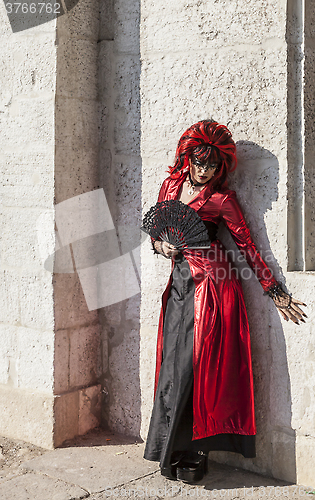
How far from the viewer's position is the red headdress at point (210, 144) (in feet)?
10.5

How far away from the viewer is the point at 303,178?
10.7ft

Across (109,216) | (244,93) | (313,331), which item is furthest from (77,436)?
(244,93)

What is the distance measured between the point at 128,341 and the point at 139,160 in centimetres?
121

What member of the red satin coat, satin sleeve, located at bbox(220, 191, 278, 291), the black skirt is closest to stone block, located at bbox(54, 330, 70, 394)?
the black skirt

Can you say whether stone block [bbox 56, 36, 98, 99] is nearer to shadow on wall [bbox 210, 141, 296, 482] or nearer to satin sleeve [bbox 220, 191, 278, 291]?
shadow on wall [bbox 210, 141, 296, 482]

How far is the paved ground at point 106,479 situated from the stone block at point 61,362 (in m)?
0.39

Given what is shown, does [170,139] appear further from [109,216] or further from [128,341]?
[128,341]

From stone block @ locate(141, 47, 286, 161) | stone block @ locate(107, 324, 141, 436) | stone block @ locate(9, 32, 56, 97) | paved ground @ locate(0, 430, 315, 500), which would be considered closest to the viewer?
paved ground @ locate(0, 430, 315, 500)

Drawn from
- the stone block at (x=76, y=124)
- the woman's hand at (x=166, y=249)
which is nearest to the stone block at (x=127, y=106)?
the stone block at (x=76, y=124)

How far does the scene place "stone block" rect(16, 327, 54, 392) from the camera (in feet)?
12.7

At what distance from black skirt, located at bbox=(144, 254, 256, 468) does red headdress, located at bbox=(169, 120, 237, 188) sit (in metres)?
0.57

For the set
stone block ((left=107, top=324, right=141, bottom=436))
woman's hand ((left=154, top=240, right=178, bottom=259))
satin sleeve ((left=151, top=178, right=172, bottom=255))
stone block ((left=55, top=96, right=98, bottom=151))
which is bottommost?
stone block ((left=107, top=324, right=141, bottom=436))

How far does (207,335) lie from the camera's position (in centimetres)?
321

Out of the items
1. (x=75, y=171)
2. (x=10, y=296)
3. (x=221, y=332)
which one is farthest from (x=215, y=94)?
(x=10, y=296)
